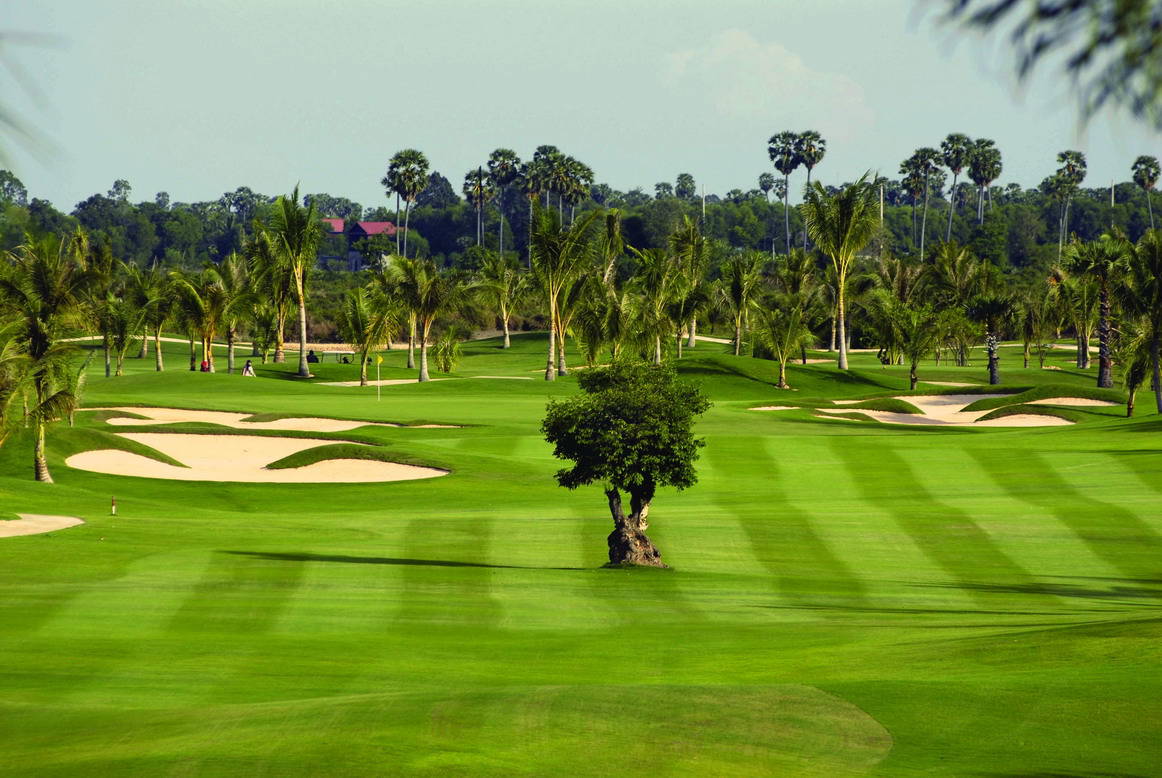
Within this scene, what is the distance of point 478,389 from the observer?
81.4 m

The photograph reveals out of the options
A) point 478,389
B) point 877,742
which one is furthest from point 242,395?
point 877,742

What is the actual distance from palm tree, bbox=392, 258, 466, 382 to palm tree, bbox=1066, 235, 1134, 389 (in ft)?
136

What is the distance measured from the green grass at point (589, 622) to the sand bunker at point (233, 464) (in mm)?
1152

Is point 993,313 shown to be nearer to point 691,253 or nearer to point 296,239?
point 691,253

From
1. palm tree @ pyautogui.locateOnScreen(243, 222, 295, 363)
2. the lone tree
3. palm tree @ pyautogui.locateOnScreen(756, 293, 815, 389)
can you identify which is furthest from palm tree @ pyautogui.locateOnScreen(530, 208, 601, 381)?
the lone tree

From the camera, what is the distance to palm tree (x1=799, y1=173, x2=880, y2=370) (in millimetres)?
94125

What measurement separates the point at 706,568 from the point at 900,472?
17809mm

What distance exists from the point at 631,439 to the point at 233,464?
24422mm

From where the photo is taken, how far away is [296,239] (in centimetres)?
9006

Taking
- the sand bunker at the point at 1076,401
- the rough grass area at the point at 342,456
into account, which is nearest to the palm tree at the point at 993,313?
the sand bunker at the point at 1076,401

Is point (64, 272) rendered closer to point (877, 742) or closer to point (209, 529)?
point (209, 529)

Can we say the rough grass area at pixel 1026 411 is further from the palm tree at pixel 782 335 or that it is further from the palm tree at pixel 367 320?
the palm tree at pixel 367 320

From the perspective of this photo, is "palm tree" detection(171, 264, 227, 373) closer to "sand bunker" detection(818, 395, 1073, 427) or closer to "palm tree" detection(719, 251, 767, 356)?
"palm tree" detection(719, 251, 767, 356)

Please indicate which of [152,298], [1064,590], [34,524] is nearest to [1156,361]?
[1064,590]
